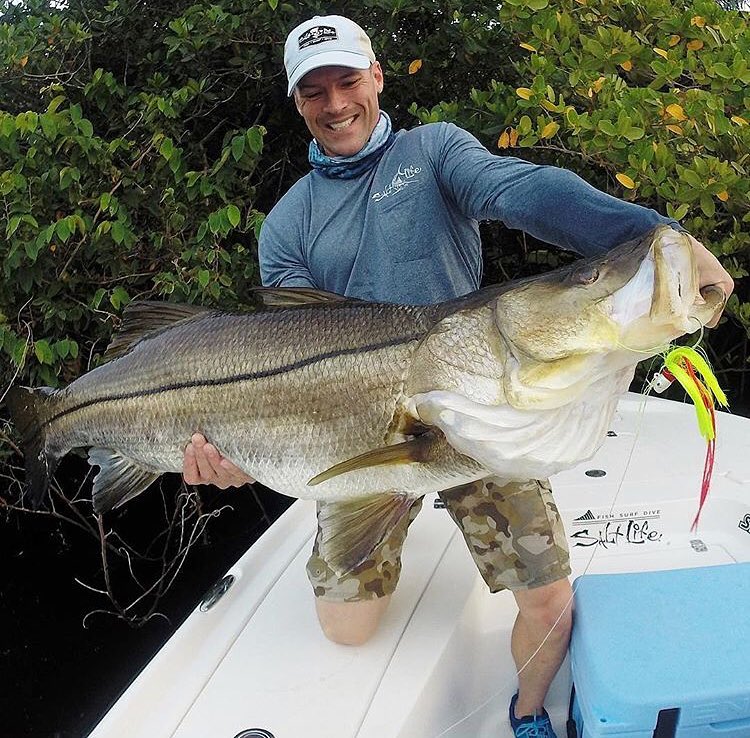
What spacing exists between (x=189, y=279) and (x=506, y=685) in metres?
3.20

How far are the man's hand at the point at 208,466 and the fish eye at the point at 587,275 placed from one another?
3.76 ft

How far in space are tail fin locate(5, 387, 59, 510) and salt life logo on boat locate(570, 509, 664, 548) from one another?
1961 mm

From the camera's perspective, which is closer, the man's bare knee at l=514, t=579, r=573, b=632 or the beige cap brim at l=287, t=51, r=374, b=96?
the man's bare knee at l=514, t=579, r=573, b=632

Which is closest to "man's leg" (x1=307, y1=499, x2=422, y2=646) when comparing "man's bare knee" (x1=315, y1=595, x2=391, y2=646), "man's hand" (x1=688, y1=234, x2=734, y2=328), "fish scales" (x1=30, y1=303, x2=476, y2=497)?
"man's bare knee" (x1=315, y1=595, x2=391, y2=646)

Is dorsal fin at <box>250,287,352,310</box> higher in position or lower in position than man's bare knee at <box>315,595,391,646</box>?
higher

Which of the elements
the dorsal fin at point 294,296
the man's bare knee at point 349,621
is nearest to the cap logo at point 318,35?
the dorsal fin at point 294,296

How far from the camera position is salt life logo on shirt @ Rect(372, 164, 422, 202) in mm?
2367

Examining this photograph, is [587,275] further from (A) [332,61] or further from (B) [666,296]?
(A) [332,61]

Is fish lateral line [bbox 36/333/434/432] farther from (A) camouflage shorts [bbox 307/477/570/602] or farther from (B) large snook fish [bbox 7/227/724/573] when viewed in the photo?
(A) camouflage shorts [bbox 307/477/570/602]

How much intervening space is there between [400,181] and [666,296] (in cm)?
131

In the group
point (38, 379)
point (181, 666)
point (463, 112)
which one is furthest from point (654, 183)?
point (38, 379)

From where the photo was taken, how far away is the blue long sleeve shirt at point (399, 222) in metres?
2.23

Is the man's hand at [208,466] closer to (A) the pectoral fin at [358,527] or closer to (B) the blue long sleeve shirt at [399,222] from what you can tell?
(A) the pectoral fin at [358,527]

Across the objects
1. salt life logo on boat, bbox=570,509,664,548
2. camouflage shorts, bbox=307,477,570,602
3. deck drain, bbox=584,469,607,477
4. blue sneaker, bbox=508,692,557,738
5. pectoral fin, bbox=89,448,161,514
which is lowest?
salt life logo on boat, bbox=570,509,664,548
